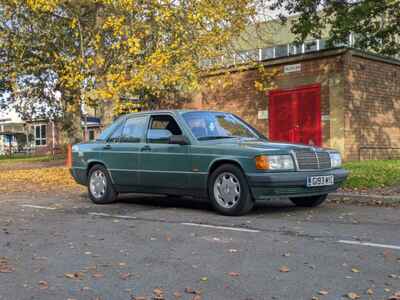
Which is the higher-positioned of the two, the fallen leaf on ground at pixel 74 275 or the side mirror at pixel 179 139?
the side mirror at pixel 179 139

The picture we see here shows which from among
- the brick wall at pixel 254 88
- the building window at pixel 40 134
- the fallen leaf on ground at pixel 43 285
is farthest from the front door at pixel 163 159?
the building window at pixel 40 134

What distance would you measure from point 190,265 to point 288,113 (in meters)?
15.4

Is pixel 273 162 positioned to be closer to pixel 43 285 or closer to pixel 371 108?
pixel 43 285

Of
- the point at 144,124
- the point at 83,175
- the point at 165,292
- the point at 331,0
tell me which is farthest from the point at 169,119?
the point at 331,0

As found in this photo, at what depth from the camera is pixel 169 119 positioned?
9.33m

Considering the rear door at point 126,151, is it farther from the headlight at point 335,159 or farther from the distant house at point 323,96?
the distant house at point 323,96

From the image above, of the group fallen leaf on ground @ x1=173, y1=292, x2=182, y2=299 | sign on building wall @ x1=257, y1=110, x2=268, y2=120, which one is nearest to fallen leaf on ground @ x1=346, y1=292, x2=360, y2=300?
fallen leaf on ground @ x1=173, y1=292, x2=182, y2=299

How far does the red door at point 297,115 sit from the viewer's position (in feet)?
63.0

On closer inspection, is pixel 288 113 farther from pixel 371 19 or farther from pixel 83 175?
pixel 83 175

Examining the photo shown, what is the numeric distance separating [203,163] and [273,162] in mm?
1132

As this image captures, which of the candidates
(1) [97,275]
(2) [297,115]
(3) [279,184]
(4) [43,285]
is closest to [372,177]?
(3) [279,184]

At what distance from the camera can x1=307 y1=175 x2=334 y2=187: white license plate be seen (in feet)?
26.8

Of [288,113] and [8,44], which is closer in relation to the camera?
[8,44]

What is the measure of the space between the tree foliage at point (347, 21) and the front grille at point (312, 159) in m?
7.99
